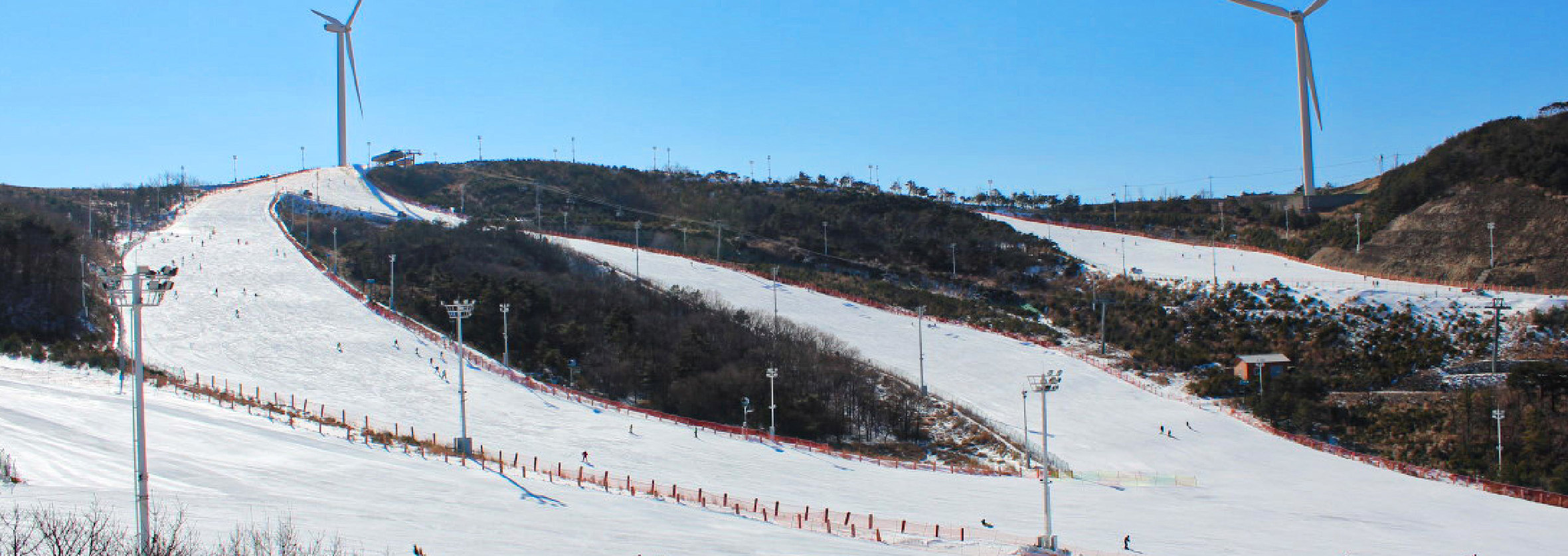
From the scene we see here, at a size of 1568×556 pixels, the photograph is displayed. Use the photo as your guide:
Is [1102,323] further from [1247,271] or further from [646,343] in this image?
[646,343]

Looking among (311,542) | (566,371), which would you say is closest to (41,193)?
(566,371)

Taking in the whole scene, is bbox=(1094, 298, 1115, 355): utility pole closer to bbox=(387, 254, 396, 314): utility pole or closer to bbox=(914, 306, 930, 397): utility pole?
bbox=(914, 306, 930, 397): utility pole

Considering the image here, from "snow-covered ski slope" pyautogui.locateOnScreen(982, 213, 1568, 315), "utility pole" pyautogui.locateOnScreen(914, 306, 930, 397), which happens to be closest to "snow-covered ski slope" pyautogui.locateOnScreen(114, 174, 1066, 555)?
"utility pole" pyautogui.locateOnScreen(914, 306, 930, 397)

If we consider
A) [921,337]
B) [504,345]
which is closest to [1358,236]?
[921,337]

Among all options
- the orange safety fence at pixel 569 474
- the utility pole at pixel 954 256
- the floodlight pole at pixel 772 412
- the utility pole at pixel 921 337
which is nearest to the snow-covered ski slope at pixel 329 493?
the orange safety fence at pixel 569 474

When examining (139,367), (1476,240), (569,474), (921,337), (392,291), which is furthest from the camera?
(1476,240)

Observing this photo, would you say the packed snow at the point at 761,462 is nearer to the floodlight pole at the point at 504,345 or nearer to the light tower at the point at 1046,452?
the light tower at the point at 1046,452
